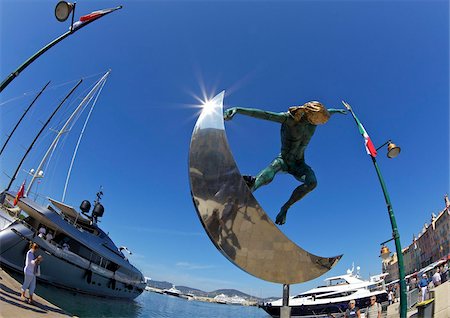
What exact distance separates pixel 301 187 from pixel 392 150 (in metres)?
6.91

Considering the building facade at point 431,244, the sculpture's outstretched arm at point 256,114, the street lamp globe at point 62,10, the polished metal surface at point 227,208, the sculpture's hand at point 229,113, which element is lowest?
the polished metal surface at point 227,208

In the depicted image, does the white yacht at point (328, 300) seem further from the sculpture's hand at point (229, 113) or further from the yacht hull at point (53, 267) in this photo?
the sculpture's hand at point (229, 113)

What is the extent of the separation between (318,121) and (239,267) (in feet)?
8.33

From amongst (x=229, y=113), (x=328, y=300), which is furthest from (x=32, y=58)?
(x=328, y=300)

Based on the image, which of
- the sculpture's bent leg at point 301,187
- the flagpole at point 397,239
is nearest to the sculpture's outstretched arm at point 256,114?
the sculpture's bent leg at point 301,187

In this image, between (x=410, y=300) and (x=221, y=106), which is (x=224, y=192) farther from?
(x=410, y=300)

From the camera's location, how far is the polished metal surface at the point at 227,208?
11.2 ft

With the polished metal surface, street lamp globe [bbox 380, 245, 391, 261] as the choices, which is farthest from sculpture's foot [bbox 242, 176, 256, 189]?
street lamp globe [bbox 380, 245, 391, 261]

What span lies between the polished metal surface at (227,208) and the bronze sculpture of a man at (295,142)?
2.57ft

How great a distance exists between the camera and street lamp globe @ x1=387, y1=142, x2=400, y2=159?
9.49 meters

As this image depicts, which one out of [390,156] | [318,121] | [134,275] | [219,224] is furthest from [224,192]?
[134,275]

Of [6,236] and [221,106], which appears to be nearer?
[221,106]

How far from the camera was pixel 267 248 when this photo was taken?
12.0ft

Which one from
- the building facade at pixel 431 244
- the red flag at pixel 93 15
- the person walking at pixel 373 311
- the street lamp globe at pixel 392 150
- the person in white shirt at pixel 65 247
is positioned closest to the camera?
the red flag at pixel 93 15
